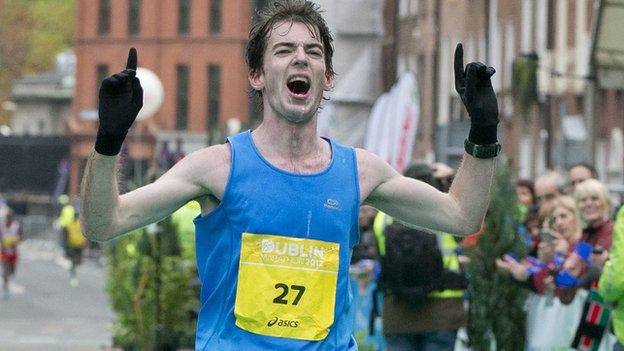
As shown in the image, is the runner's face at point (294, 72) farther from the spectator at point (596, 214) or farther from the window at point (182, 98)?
the window at point (182, 98)

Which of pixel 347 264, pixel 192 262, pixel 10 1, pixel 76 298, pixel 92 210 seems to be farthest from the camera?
pixel 10 1

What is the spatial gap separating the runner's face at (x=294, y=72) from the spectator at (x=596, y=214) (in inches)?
217

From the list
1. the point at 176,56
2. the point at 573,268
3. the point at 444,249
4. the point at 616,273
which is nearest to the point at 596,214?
the point at 573,268

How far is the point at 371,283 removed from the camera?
15570 mm

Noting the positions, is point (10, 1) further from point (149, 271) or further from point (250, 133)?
point (250, 133)

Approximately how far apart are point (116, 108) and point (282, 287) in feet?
2.63

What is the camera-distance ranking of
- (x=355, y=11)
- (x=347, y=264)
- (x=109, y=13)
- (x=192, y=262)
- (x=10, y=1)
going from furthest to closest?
(x=10, y=1)
(x=109, y=13)
(x=192, y=262)
(x=355, y=11)
(x=347, y=264)

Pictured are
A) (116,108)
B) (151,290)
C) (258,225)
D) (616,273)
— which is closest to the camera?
(116,108)

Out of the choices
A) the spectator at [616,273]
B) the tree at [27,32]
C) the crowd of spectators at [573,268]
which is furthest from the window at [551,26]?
the tree at [27,32]

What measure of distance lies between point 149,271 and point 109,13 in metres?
72.1

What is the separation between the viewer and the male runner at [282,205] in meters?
6.11

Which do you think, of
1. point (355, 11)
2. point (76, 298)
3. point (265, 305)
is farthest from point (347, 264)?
point (76, 298)

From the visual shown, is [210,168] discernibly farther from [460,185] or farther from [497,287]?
[497,287]

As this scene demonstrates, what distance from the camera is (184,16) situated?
3465 inches
